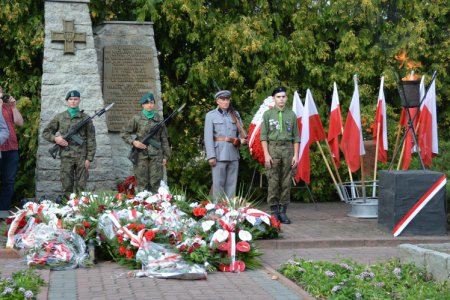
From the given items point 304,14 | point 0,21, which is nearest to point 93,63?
point 0,21

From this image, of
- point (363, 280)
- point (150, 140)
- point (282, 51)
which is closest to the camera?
point (363, 280)

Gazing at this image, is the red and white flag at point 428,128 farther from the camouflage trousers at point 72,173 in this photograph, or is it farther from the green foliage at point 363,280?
the camouflage trousers at point 72,173

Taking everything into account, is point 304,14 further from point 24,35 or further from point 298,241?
point 298,241

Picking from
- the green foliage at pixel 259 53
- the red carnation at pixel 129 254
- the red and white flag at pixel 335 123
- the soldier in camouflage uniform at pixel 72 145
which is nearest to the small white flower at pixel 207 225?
the red carnation at pixel 129 254

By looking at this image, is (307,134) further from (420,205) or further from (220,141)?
(420,205)

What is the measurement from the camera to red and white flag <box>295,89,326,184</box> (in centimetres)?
1179

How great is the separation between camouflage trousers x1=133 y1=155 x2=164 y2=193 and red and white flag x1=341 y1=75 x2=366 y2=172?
2780 mm

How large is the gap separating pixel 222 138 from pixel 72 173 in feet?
6.91

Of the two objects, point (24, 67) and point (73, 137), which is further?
point (24, 67)

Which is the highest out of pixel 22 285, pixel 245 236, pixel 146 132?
pixel 146 132

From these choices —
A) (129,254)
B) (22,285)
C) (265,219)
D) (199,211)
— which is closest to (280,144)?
(265,219)

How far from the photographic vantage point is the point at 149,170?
1127 cm

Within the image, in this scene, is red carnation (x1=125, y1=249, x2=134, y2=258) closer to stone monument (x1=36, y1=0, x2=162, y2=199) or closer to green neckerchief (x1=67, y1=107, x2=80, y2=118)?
green neckerchief (x1=67, y1=107, x2=80, y2=118)

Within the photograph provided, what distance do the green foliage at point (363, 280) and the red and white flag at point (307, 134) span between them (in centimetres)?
408
